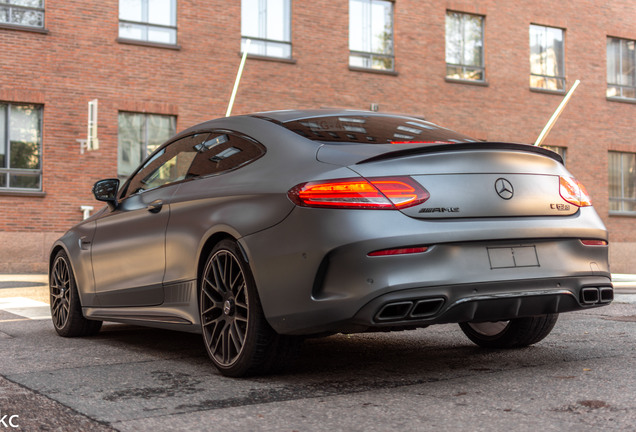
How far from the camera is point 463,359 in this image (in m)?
5.16

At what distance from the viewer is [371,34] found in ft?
75.7

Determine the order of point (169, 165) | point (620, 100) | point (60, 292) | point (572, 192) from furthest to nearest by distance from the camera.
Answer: point (620, 100) → point (60, 292) → point (169, 165) → point (572, 192)

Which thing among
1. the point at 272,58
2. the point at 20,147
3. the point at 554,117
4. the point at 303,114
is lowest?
the point at 303,114

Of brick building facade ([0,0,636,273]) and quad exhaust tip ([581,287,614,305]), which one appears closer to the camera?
quad exhaust tip ([581,287,614,305])

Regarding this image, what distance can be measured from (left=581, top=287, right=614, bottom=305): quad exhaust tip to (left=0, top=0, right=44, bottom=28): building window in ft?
55.6

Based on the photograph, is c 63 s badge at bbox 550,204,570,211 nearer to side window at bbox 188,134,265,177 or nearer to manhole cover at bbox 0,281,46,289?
side window at bbox 188,134,265,177

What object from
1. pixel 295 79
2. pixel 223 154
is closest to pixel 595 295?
pixel 223 154

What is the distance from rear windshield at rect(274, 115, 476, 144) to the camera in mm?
4586

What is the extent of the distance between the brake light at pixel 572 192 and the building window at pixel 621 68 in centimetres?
2455

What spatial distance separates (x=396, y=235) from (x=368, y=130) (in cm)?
98

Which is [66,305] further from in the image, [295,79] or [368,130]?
[295,79]

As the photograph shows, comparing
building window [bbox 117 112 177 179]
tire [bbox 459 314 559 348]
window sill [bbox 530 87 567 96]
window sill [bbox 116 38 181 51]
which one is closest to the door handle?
tire [bbox 459 314 559 348]

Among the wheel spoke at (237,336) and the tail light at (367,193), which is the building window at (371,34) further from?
the tail light at (367,193)

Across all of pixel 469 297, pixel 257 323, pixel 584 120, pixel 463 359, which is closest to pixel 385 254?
pixel 469 297
